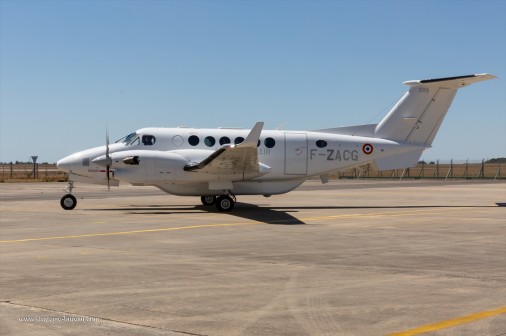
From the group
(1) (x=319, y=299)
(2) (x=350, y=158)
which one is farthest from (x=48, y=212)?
(1) (x=319, y=299)

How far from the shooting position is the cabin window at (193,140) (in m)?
27.2

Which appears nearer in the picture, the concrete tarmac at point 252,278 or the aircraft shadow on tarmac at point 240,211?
the concrete tarmac at point 252,278

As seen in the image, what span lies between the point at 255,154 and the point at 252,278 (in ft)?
45.9

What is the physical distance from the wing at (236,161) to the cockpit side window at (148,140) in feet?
6.85

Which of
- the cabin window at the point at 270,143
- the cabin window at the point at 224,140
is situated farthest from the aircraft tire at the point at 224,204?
the cabin window at the point at 270,143

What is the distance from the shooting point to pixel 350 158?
28781mm

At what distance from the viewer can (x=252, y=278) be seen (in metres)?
10.4

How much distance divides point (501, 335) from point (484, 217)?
57.1ft

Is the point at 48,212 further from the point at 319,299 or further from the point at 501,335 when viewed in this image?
the point at 501,335

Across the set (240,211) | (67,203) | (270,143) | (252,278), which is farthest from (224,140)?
(252,278)

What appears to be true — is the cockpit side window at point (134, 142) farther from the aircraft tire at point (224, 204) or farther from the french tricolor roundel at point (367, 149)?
the french tricolor roundel at point (367, 149)

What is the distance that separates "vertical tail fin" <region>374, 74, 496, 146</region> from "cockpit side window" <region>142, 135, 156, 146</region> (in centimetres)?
1000

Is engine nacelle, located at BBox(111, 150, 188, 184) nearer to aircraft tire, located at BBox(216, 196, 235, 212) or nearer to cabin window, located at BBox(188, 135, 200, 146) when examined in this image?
cabin window, located at BBox(188, 135, 200, 146)

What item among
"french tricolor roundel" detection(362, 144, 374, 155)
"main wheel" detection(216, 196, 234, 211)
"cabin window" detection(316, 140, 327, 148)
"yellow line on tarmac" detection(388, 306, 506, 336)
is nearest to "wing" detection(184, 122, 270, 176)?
"main wheel" detection(216, 196, 234, 211)
